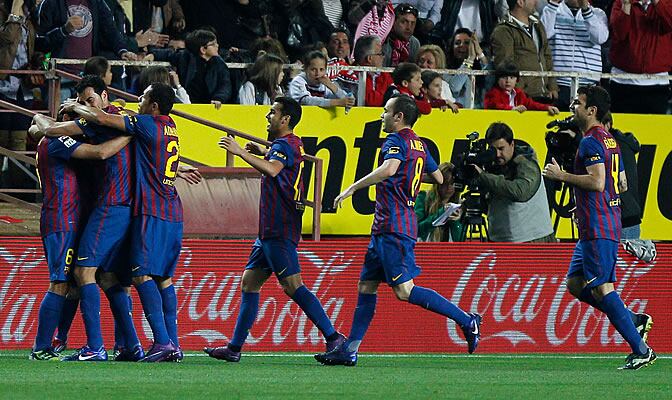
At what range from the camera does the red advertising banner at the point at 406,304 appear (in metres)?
13.4

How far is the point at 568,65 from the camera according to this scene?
17562 millimetres

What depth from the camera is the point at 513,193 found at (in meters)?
14.1

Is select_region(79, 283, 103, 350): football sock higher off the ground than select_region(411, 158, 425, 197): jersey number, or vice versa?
select_region(411, 158, 425, 197): jersey number

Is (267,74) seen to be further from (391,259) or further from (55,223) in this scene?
(55,223)

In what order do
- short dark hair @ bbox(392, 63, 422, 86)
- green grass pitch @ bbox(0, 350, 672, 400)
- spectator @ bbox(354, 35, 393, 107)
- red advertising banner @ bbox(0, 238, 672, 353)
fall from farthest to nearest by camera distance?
spectator @ bbox(354, 35, 393, 107)
short dark hair @ bbox(392, 63, 422, 86)
red advertising banner @ bbox(0, 238, 672, 353)
green grass pitch @ bbox(0, 350, 672, 400)

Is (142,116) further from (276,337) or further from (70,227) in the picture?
(276,337)

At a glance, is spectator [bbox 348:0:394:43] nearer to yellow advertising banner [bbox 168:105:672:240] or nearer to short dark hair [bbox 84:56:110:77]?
yellow advertising banner [bbox 168:105:672:240]

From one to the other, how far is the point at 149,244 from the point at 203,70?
494 cm

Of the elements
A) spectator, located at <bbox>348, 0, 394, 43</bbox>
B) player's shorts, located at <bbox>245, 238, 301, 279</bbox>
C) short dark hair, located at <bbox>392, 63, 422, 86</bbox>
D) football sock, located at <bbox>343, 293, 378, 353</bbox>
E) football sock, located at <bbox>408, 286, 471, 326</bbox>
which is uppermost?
spectator, located at <bbox>348, 0, 394, 43</bbox>

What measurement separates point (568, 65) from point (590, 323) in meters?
4.45

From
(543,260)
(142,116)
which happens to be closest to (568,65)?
(543,260)

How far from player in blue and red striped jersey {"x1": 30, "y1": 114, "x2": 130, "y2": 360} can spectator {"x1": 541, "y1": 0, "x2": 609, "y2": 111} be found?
314 inches

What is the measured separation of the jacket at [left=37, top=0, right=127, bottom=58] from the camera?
51.5ft

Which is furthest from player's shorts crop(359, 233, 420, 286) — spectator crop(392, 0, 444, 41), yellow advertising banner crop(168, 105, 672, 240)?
spectator crop(392, 0, 444, 41)
